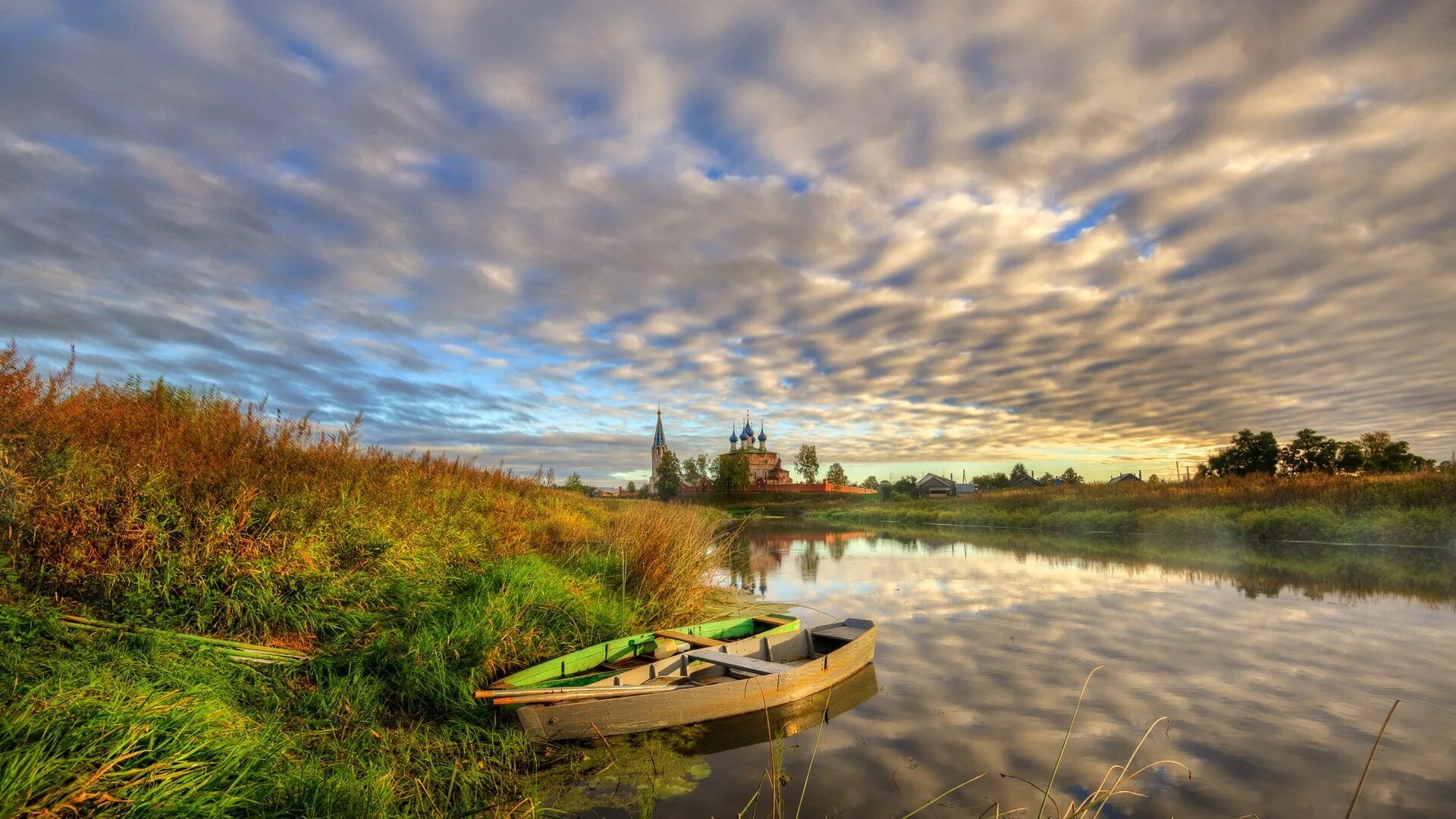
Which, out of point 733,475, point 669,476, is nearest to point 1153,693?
point 733,475

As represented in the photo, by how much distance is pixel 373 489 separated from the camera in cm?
931

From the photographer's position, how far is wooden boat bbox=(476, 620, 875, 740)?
5.81 meters

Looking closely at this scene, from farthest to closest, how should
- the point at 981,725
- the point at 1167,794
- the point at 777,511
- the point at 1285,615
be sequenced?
1. the point at 777,511
2. the point at 1285,615
3. the point at 981,725
4. the point at 1167,794

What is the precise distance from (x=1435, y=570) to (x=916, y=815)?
1917 cm

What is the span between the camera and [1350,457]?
51.2 metres

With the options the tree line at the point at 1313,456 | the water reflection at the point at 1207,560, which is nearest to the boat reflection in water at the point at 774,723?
the water reflection at the point at 1207,560

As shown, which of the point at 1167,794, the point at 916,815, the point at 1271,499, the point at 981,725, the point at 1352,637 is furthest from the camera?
the point at 1271,499

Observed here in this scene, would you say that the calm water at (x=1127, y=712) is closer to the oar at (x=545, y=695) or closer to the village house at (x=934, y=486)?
the oar at (x=545, y=695)

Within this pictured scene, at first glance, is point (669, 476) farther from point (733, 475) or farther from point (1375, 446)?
point (1375, 446)

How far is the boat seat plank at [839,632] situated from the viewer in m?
9.00

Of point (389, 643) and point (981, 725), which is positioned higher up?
point (389, 643)

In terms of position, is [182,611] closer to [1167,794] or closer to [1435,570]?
[1167,794]

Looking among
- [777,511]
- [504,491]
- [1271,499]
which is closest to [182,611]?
[504,491]

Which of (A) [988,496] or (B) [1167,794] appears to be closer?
(B) [1167,794]
